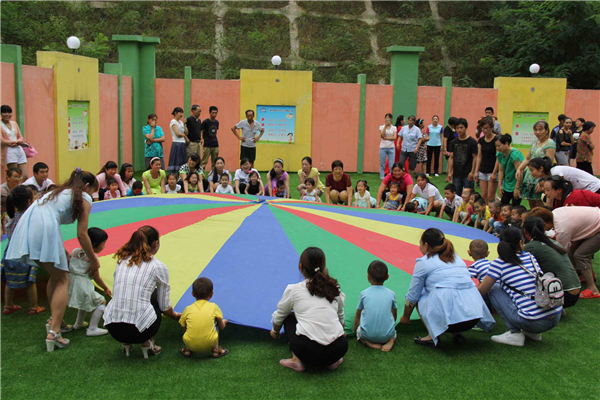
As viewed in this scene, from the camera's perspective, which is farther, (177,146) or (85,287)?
(177,146)

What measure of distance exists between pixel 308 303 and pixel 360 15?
24.8 meters

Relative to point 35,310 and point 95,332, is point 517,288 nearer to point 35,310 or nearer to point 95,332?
point 95,332

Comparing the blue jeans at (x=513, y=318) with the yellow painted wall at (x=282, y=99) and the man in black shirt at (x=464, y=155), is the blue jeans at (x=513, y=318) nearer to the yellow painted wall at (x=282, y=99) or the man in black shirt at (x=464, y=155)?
the man in black shirt at (x=464, y=155)

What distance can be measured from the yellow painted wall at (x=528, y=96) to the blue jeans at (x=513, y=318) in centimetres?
1125

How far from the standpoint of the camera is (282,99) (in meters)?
15.0

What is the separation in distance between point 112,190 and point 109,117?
5.08m

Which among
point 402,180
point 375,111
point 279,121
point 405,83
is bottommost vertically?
point 402,180

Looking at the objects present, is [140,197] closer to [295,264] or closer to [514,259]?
[295,264]

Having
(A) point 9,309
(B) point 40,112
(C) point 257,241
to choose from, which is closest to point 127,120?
(B) point 40,112

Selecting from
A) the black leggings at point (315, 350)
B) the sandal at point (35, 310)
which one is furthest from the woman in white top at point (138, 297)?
the sandal at point (35, 310)

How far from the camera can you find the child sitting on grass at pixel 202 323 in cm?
457

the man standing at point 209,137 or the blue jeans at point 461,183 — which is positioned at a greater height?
the man standing at point 209,137

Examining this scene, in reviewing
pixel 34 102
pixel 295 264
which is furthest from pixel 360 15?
pixel 295 264

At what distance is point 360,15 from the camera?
1077 inches
